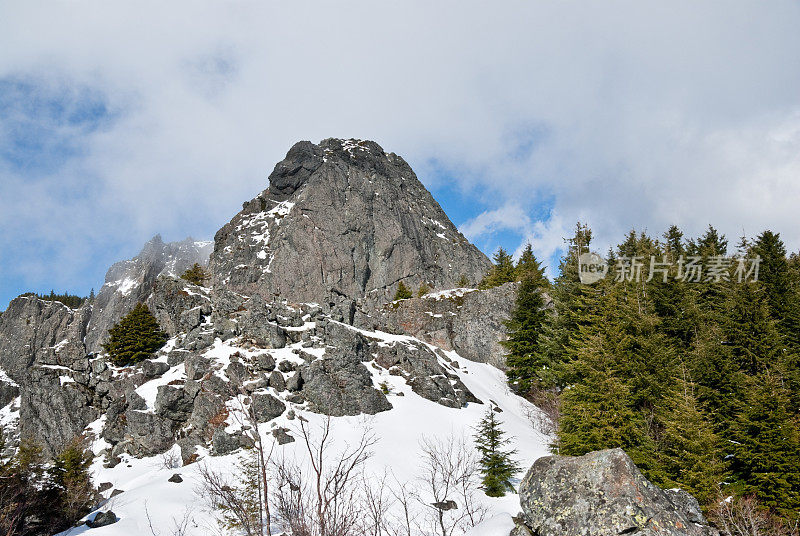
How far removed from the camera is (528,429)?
31172mm

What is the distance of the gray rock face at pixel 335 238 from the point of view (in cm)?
8512

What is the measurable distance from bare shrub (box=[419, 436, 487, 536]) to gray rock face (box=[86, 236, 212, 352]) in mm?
30372

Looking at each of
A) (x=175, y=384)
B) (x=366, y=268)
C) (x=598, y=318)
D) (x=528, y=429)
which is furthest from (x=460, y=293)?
(x=366, y=268)

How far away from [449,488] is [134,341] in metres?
31.7

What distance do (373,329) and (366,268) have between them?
52.1 metres

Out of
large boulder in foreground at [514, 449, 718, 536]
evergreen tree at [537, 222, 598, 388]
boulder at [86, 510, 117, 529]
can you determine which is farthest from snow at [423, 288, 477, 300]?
boulder at [86, 510, 117, 529]

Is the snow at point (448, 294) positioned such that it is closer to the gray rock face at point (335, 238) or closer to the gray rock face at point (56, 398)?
the gray rock face at point (335, 238)

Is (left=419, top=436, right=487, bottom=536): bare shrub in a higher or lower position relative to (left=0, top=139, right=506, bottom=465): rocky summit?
lower

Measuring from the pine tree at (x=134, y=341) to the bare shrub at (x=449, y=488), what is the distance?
27.2m

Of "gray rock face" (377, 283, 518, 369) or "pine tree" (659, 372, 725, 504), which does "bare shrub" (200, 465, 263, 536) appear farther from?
"gray rock face" (377, 283, 518, 369)

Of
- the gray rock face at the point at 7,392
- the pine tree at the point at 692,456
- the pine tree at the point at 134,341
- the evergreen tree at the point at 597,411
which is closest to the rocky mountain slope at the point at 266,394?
the gray rock face at the point at 7,392

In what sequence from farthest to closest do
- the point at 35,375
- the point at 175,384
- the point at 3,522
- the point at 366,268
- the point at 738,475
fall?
the point at 366,268
the point at 35,375
the point at 175,384
the point at 738,475
the point at 3,522

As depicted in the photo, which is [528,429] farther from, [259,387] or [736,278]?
[259,387]

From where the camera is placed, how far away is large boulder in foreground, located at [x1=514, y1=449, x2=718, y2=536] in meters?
11.9
